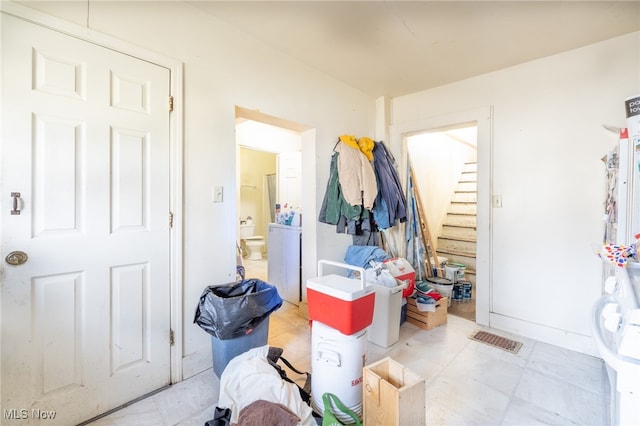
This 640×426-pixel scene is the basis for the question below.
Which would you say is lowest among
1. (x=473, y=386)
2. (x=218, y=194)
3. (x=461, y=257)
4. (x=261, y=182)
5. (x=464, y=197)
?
(x=473, y=386)

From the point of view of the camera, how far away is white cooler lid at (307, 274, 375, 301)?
1324mm

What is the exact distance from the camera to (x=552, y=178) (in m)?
2.26

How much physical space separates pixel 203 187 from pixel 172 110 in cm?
50

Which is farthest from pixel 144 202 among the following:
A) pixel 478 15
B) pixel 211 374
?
pixel 478 15

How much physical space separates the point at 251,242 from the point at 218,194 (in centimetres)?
368

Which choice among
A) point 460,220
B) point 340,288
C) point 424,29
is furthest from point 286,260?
point 460,220

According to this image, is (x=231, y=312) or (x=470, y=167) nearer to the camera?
(x=231, y=312)

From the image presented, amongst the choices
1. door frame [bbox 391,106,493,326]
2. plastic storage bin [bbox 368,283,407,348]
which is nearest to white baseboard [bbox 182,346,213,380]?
plastic storage bin [bbox 368,283,407,348]

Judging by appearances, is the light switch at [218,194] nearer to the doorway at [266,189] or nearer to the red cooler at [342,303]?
the doorway at [266,189]

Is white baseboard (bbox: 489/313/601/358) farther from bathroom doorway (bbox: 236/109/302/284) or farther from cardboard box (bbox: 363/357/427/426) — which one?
bathroom doorway (bbox: 236/109/302/284)

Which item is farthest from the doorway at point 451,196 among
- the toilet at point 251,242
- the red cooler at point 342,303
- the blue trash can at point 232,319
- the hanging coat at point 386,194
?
the toilet at point 251,242

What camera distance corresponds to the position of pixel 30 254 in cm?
126

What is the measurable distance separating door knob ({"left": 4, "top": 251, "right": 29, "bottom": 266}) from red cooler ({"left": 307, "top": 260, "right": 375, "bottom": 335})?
134cm

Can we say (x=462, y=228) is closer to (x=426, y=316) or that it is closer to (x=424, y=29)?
(x=426, y=316)
